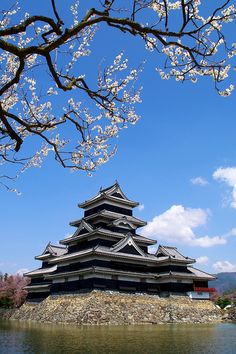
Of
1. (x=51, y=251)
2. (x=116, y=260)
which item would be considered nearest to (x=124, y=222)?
(x=116, y=260)

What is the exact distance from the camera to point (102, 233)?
29484mm

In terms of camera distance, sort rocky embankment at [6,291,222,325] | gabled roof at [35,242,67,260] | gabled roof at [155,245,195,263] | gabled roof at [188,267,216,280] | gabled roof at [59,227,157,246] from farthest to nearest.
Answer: gabled roof at [35,242,67,260] < gabled roof at [188,267,216,280] < gabled roof at [155,245,195,263] < gabled roof at [59,227,157,246] < rocky embankment at [6,291,222,325]

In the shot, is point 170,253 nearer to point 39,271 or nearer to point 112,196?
point 112,196

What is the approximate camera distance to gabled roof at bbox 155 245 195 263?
32.9 metres

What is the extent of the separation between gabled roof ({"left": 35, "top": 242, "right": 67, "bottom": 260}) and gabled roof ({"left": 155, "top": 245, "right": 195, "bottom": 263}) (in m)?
12.4

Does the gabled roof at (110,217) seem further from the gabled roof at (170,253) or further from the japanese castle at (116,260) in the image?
the gabled roof at (170,253)

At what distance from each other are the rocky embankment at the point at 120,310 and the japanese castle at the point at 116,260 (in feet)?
3.23

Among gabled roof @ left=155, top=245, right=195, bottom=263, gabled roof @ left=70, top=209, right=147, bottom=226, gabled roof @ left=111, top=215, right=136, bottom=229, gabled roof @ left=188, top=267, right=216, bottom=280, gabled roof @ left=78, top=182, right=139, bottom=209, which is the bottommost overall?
gabled roof @ left=188, top=267, right=216, bottom=280

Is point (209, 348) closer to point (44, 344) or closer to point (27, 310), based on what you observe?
point (44, 344)

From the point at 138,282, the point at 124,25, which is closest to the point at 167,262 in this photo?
the point at 138,282

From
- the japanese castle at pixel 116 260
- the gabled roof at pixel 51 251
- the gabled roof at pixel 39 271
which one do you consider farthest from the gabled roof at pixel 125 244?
the gabled roof at pixel 51 251

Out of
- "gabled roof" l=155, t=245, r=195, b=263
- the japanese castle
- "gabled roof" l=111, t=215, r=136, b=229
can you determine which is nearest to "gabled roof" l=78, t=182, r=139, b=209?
the japanese castle

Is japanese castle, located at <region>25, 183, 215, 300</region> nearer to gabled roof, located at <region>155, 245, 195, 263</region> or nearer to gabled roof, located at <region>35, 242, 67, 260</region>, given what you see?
gabled roof, located at <region>155, 245, 195, 263</region>

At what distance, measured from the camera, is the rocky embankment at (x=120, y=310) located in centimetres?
2423
